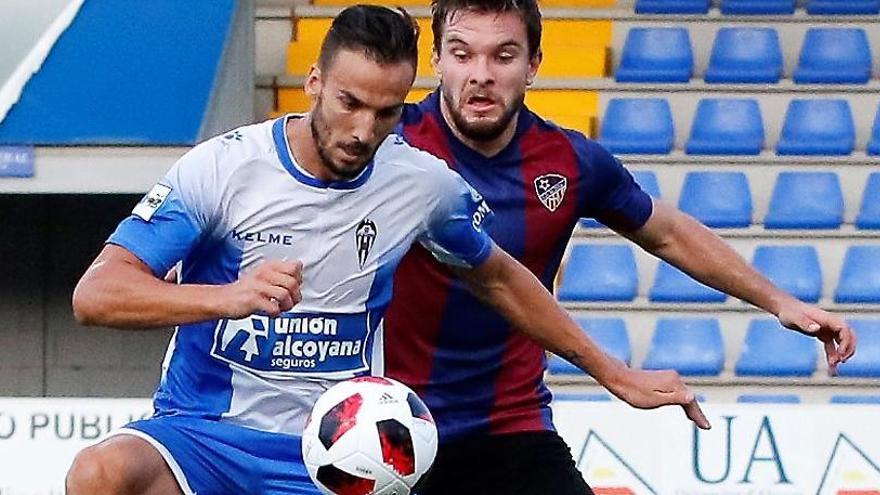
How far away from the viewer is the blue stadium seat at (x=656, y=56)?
10.2 m

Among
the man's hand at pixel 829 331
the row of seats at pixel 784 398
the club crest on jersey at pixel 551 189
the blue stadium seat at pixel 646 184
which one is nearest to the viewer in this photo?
the man's hand at pixel 829 331

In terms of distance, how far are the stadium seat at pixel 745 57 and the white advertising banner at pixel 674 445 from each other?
362 centimetres

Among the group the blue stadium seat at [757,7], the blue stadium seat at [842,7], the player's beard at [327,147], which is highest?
the player's beard at [327,147]

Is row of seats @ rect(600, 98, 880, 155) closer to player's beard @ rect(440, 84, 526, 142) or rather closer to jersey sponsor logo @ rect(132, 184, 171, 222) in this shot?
player's beard @ rect(440, 84, 526, 142)

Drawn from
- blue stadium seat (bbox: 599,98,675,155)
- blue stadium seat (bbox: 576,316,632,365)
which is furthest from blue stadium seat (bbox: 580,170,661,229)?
blue stadium seat (bbox: 576,316,632,365)

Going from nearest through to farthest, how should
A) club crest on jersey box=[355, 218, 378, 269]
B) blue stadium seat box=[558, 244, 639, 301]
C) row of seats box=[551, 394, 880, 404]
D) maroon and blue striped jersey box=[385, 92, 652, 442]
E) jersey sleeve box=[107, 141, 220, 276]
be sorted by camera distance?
jersey sleeve box=[107, 141, 220, 276] < club crest on jersey box=[355, 218, 378, 269] < maroon and blue striped jersey box=[385, 92, 652, 442] < row of seats box=[551, 394, 880, 404] < blue stadium seat box=[558, 244, 639, 301]

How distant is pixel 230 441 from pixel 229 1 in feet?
19.5

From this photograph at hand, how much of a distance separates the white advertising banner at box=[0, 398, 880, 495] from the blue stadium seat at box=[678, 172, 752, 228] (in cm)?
265

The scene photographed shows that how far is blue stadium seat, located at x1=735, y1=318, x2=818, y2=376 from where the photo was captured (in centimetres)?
886

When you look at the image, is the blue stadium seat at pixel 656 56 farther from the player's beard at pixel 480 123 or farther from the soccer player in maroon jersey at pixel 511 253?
the player's beard at pixel 480 123

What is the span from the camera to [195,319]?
134 inches

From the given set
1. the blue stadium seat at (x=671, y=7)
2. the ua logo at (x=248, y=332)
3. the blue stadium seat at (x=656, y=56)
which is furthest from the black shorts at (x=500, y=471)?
the blue stadium seat at (x=671, y=7)

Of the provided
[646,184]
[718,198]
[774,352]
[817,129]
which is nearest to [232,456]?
[774,352]

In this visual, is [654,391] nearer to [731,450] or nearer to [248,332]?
[248,332]
